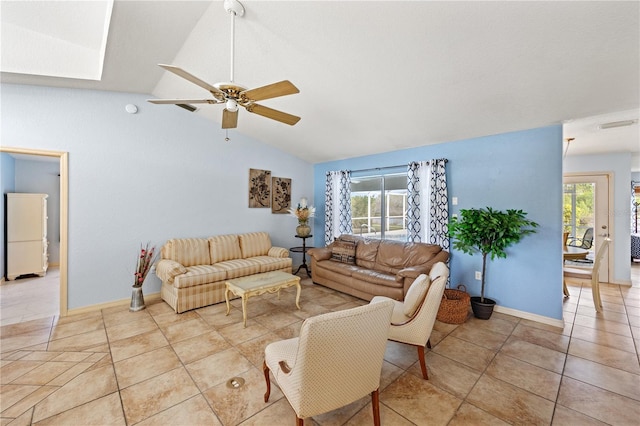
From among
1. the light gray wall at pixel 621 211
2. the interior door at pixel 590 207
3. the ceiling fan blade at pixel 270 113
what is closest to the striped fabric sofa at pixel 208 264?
the ceiling fan blade at pixel 270 113

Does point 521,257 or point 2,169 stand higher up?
point 2,169

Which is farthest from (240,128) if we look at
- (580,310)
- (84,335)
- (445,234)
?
(580,310)

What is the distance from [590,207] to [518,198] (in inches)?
124

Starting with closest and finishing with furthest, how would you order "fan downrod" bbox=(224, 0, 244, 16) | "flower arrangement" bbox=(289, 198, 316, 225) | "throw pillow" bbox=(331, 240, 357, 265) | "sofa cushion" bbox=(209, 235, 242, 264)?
"fan downrod" bbox=(224, 0, 244, 16) → "sofa cushion" bbox=(209, 235, 242, 264) → "throw pillow" bbox=(331, 240, 357, 265) → "flower arrangement" bbox=(289, 198, 316, 225)

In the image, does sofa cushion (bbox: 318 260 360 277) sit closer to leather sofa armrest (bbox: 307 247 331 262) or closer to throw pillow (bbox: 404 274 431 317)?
leather sofa armrest (bbox: 307 247 331 262)

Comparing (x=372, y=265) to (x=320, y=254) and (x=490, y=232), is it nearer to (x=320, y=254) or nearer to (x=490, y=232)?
(x=320, y=254)

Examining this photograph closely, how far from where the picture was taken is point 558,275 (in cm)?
308

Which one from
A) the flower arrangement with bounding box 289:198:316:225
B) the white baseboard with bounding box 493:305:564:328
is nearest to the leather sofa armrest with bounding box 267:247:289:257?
the flower arrangement with bounding box 289:198:316:225

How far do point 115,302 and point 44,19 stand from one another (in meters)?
3.36

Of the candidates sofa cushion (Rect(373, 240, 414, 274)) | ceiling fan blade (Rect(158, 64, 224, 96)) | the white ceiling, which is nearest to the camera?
ceiling fan blade (Rect(158, 64, 224, 96))

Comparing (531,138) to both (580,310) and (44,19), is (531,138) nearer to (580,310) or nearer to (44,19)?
(580,310)

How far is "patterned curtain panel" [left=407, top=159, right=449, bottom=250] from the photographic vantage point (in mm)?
3914

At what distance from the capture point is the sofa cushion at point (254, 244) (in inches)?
183

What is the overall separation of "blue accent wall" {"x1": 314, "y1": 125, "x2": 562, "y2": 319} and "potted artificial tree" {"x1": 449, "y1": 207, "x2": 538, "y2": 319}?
19 cm
